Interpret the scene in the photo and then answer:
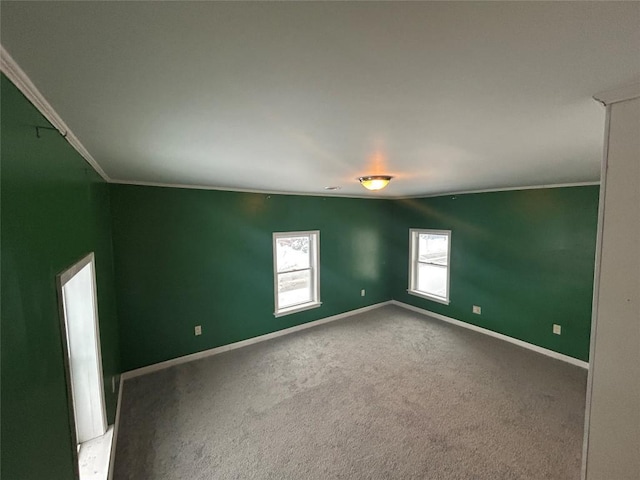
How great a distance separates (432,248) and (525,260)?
5.28 ft

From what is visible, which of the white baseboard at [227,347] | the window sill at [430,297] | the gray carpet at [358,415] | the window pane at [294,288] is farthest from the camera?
the window sill at [430,297]

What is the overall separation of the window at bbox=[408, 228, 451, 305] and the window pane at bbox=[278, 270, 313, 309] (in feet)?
7.15

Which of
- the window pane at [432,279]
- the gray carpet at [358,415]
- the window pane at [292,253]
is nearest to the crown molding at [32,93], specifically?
the gray carpet at [358,415]

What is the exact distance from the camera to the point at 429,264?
17.2ft

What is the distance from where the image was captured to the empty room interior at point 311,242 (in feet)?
2.23

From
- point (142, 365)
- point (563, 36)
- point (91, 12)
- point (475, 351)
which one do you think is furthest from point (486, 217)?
point (142, 365)

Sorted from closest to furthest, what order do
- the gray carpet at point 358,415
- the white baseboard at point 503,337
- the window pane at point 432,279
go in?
1. the gray carpet at point 358,415
2. the white baseboard at point 503,337
3. the window pane at point 432,279

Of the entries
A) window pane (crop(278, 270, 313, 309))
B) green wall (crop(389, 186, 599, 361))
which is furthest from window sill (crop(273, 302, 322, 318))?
green wall (crop(389, 186, 599, 361))

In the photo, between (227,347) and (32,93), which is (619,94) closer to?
(32,93)

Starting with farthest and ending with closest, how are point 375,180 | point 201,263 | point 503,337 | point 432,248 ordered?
point 432,248 < point 503,337 < point 201,263 < point 375,180

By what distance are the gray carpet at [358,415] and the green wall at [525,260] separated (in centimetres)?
45

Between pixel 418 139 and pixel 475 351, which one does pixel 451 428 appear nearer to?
pixel 475 351

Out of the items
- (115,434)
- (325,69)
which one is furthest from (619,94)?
(115,434)

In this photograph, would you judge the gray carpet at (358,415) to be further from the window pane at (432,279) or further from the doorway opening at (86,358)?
the window pane at (432,279)
